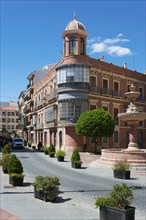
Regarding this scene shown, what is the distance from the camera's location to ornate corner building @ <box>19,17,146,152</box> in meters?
37.8

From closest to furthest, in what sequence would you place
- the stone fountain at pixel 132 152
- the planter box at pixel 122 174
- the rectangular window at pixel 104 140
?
1. the planter box at pixel 122 174
2. the stone fountain at pixel 132 152
3. the rectangular window at pixel 104 140

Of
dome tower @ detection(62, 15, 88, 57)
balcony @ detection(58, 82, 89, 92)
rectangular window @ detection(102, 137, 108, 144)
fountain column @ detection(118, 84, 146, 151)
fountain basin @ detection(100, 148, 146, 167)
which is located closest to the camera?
fountain basin @ detection(100, 148, 146, 167)

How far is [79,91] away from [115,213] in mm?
30924

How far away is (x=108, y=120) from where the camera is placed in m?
33.6

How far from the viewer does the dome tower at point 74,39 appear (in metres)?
38.9

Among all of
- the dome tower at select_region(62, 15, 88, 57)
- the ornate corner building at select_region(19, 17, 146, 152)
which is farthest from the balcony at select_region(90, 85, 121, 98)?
the dome tower at select_region(62, 15, 88, 57)

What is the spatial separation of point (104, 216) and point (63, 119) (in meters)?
30.8

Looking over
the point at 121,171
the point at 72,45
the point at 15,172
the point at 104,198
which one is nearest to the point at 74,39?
the point at 72,45

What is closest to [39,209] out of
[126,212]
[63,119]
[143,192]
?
[126,212]

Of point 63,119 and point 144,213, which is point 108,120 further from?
point 144,213

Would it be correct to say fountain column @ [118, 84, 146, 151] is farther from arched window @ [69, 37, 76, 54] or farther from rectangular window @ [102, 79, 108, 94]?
rectangular window @ [102, 79, 108, 94]

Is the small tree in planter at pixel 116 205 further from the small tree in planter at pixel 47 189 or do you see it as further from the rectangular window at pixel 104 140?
the rectangular window at pixel 104 140

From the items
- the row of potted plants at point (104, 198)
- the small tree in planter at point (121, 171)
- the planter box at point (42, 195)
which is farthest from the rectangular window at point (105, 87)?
the planter box at point (42, 195)

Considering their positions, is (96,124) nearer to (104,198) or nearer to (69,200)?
(69,200)
